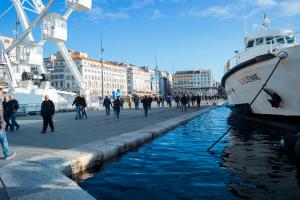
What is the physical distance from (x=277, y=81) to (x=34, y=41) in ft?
107

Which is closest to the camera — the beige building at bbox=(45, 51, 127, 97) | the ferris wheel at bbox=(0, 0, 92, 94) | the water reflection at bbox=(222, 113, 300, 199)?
the water reflection at bbox=(222, 113, 300, 199)

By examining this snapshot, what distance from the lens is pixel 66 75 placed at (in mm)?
130500

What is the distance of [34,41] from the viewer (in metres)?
39.8

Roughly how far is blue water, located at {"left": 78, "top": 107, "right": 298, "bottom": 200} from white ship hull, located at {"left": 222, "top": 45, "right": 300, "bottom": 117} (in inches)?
127

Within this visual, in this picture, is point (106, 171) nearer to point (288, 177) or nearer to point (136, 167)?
point (136, 167)

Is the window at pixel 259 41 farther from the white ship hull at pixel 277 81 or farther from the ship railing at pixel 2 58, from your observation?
the ship railing at pixel 2 58

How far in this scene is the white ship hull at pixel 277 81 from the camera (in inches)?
503

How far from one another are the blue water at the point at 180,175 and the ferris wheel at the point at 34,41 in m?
29.0

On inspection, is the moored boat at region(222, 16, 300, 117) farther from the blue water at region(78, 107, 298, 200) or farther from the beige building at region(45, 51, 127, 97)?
the beige building at region(45, 51, 127, 97)

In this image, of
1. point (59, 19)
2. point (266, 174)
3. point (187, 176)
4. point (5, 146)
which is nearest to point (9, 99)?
point (5, 146)

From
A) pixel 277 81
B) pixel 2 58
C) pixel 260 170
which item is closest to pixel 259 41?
pixel 277 81

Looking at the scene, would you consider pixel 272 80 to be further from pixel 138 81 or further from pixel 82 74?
pixel 138 81

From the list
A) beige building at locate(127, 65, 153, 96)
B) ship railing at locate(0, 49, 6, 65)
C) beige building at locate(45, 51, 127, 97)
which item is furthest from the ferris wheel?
beige building at locate(127, 65, 153, 96)

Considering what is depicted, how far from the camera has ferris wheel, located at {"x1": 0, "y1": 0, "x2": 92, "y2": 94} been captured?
3634 cm
